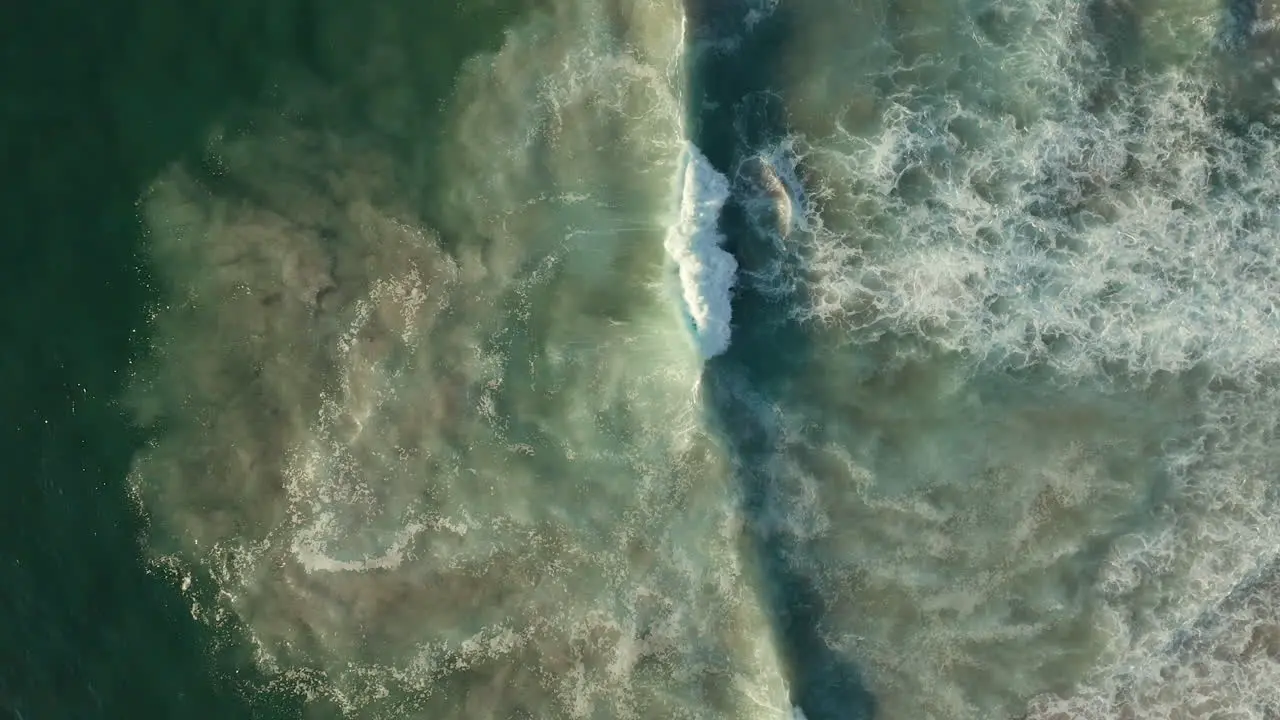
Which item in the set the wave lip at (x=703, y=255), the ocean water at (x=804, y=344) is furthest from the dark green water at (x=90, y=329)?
the wave lip at (x=703, y=255)

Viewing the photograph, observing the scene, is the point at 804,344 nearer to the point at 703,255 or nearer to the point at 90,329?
the point at 703,255

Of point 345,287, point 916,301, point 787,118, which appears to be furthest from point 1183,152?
point 345,287

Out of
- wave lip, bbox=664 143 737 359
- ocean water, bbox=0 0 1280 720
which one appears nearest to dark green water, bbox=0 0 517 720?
ocean water, bbox=0 0 1280 720

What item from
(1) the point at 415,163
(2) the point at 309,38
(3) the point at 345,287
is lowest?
(3) the point at 345,287

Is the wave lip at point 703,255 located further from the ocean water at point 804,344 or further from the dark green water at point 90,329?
the dark green water at point 90,329

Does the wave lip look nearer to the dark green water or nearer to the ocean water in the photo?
the ocean water

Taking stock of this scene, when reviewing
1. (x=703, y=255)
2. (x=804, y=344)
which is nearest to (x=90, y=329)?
(x=703, y=255)

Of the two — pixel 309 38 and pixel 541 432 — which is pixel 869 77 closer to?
pixel 541 432
